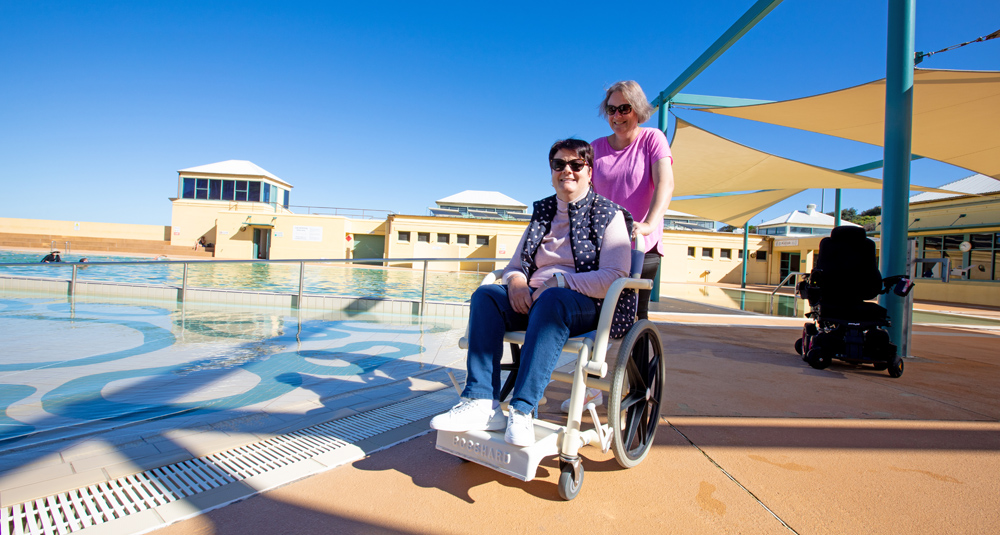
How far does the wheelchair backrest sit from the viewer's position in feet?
10.8

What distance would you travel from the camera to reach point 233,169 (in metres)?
30.3

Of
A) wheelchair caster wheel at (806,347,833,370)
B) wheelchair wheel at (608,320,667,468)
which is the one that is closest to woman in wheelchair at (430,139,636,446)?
wheelchair wheel at (608,320,667,468)

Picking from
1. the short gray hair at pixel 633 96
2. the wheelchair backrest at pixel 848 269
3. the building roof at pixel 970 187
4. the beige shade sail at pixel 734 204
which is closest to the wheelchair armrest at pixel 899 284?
the wheelchair backrest at pixel 848 269

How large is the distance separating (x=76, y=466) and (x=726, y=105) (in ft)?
26.6

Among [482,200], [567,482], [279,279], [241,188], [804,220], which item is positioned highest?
[482,200]

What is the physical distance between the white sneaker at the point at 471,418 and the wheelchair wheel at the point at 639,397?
1.18 ft

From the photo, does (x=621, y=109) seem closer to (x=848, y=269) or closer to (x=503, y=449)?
(x=503, y=449)

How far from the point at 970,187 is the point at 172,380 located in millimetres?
22792

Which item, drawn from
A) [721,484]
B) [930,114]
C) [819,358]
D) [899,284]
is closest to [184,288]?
[721,484]

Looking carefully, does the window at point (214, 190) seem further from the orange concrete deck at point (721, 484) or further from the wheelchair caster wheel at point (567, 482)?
the wheelchair caster wheel at point (567, 482)

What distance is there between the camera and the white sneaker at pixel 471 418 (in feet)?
4.43

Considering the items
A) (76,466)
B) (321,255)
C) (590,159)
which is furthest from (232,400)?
(321,255)

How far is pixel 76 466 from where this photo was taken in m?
1.43

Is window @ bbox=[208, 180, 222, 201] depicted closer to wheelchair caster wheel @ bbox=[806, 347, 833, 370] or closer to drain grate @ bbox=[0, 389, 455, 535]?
drain grate @ bbox=[0, 389, 455, 535]
